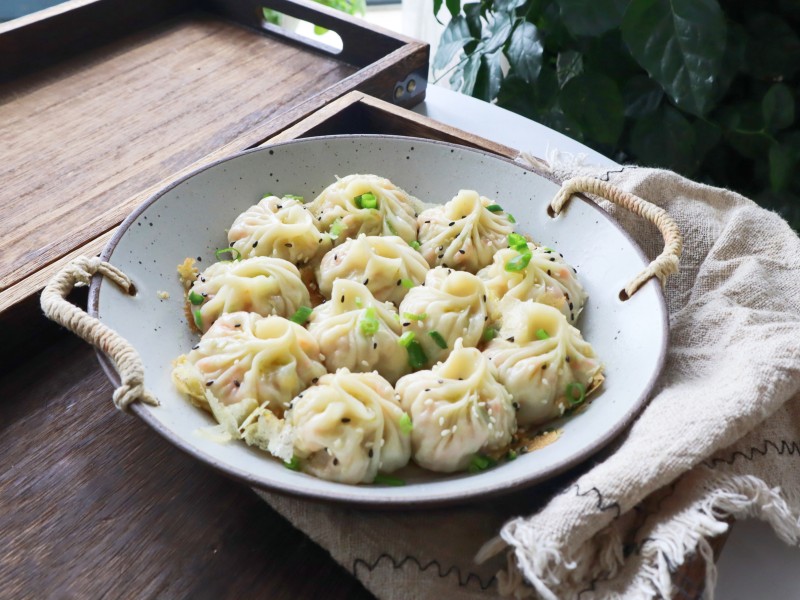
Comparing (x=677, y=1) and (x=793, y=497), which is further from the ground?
(x=677, y=1)

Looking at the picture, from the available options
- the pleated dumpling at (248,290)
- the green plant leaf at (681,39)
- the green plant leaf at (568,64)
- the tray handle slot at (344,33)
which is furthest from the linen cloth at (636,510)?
the tray handle slot at (344,33)

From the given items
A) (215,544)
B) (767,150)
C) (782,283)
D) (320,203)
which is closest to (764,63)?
(767,150)

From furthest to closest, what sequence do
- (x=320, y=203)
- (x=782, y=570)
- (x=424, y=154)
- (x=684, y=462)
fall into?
(x=424, y=154) < (x=320, y=203) < (x=782, y=570) < (x=684, y=462)

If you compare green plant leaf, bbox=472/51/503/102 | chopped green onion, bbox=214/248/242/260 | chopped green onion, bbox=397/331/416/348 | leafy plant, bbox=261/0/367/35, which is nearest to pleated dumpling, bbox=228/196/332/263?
chopped green onion, bbox=214/248/242/260

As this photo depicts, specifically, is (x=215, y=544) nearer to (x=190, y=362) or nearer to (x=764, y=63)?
(x=190, y=362)

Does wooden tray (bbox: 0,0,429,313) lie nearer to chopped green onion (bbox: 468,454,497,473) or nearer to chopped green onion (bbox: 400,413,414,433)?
chopped green onion (bbox: 400,413,414,433)

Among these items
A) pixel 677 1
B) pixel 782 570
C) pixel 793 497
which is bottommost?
pixel 782 570

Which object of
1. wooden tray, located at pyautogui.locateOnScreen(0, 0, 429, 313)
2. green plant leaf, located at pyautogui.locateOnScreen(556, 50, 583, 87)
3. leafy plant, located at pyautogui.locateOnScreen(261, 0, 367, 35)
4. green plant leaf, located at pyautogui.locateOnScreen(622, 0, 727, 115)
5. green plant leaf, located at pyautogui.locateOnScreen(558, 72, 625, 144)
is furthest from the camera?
leafy plant, located at pyautogui.locateOnScreen(261, 0, 367, 35)
